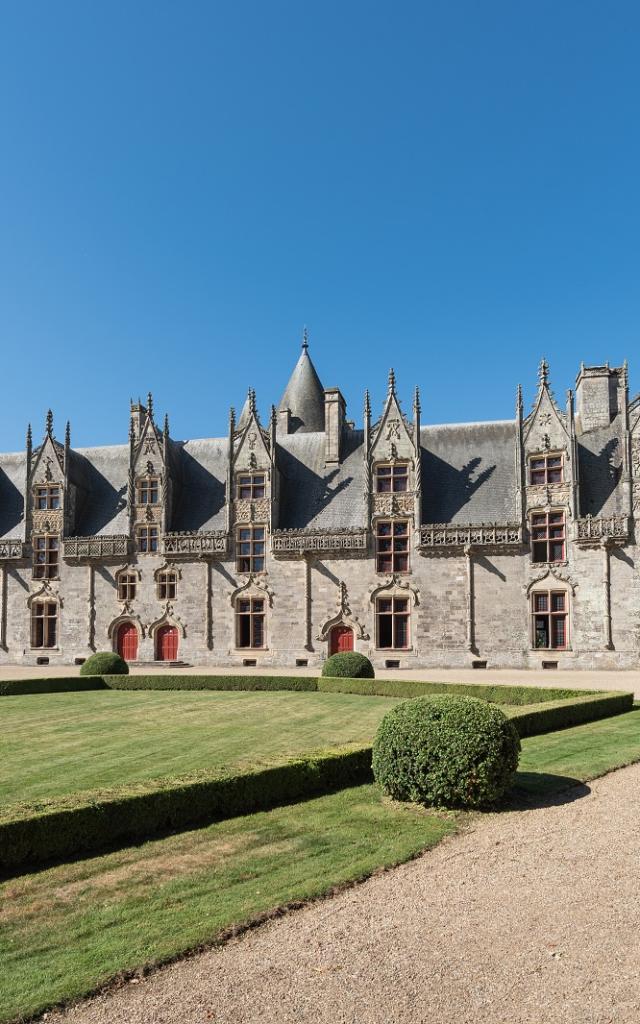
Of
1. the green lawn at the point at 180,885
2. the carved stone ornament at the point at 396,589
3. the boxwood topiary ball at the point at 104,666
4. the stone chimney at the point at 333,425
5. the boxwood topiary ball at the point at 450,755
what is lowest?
the boxwood topiary ball at the point at 104,666

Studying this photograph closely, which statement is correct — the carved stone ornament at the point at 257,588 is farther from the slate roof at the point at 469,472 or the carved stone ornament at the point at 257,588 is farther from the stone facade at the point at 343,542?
the slate roof at the point at 469,472

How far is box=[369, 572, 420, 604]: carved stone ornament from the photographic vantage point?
1375 inches

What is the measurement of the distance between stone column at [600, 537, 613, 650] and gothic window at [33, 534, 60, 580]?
26908 millimetres

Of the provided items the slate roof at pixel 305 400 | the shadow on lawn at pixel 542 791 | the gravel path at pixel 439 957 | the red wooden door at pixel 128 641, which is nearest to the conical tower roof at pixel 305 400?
the slate roof at pixel 305 400

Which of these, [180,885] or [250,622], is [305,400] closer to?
[250,622]

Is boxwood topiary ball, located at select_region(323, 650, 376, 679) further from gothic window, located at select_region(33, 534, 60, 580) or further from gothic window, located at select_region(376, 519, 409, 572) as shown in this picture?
gothic window, located at select_region(33, 534, 60, 580)

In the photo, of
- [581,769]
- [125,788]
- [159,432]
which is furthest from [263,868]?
[159,432]

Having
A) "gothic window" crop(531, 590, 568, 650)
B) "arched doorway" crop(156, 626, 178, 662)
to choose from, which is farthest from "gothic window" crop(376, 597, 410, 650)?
"arched doorway" crop(156, 626, 178, 662)

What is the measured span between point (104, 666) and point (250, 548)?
9.85m

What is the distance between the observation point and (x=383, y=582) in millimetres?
35281

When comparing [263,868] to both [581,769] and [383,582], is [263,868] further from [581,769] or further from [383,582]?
[383,582]

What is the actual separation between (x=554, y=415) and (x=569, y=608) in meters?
8.84

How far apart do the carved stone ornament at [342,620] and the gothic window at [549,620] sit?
309 inches

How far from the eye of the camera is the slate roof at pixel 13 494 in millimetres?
40906
